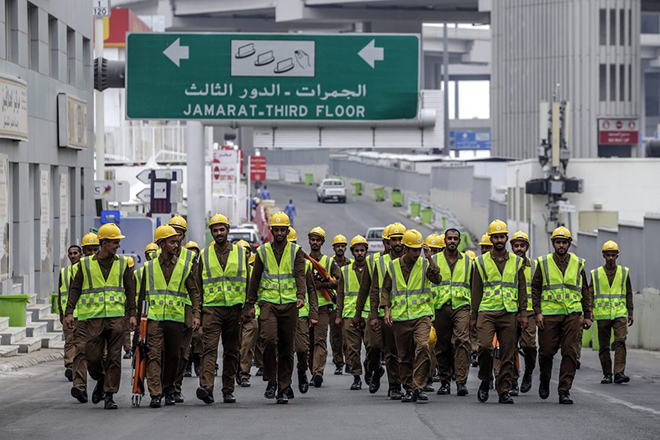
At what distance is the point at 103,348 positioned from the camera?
14062 mm

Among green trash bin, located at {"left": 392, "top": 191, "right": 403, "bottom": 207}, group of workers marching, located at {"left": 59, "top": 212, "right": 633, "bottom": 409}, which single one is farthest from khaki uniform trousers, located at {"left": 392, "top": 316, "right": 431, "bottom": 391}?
green trash bin, located at {"left": 392, "top": 191, "right": 403, "bottom": 207}

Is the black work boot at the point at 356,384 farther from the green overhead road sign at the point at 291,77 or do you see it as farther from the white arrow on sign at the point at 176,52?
the white arrow on sign at the point at 176,52

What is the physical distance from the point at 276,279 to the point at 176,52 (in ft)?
54.7

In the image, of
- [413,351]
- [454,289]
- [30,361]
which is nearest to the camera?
[413,351]

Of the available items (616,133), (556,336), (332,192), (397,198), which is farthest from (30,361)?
(332,192)

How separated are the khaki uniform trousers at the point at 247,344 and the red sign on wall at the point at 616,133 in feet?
204

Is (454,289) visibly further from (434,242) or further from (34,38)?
(34,38)

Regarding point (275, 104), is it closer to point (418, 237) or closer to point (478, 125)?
point (418, 237)

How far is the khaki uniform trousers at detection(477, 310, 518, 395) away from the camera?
14.4 meters

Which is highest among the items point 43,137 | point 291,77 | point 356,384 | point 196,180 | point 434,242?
point 291,77

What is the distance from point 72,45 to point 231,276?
61.9 feet

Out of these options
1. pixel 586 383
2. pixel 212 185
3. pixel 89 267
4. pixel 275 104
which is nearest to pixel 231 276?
pixel 89 267

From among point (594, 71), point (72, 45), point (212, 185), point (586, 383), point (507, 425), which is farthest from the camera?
point (594, 71)

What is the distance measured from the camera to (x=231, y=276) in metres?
14.4
